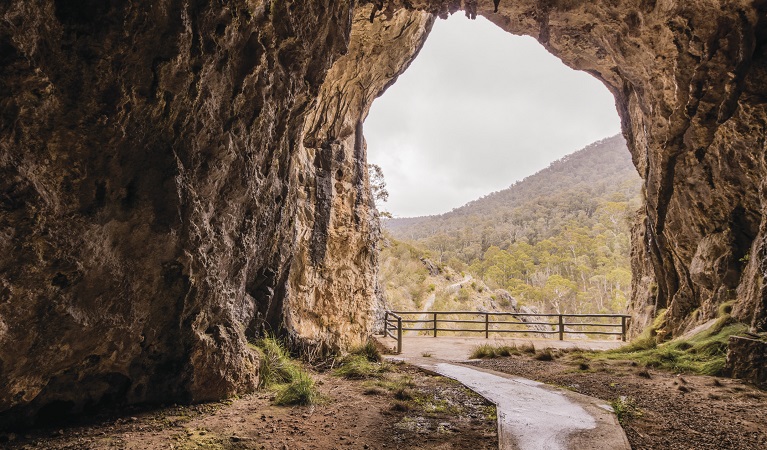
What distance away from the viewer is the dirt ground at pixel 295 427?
3.14 meters

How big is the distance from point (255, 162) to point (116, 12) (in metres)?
2.46

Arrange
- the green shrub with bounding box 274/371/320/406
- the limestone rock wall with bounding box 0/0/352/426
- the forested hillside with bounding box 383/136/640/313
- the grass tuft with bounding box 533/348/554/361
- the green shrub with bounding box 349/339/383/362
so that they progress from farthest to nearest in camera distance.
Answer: the forested hillside with bounding box 383/136/640/313 < the grass tuft with bounding box 533/348/554/361 < the green shrub with bounding box 349/339/383/362 < the green shrub with bounding box 274/371/320/406 < the limestone rock wall with bounding box 0/0/352/426

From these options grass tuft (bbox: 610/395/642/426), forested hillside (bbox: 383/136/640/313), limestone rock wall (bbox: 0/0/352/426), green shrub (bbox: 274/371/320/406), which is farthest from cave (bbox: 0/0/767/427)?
forested hillside (bbox: 383/136/640/313)

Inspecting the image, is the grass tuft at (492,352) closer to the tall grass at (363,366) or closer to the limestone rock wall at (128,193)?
the tall grass at (363,366)

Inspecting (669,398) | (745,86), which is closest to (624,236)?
(745,86)

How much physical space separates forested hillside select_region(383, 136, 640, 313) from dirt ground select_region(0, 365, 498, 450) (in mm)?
16996

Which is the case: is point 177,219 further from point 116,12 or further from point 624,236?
point 624,236

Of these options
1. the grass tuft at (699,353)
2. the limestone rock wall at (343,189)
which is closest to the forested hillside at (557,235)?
the grass tuft at (699,353)

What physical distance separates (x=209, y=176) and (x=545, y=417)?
434 centimetres

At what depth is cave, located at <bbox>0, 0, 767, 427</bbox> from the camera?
115 inches

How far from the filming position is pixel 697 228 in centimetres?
949

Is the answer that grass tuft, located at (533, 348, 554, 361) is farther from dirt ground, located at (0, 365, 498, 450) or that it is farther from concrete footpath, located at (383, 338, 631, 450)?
dirt ground, located at (0, 365, 498, 450)

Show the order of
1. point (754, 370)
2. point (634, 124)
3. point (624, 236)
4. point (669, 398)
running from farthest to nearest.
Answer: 1. point (624, 236)
2. point (634, 124)
3. point (754, 370)
4. point (669, 398)

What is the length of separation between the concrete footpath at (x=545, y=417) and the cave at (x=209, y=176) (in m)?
2.97
